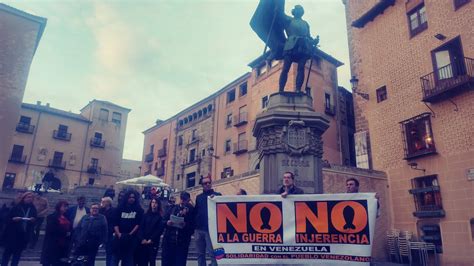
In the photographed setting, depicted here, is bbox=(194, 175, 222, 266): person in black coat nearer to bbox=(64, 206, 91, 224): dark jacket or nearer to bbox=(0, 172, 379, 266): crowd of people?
bbox=(0, 172, 379, 266): crowd of people

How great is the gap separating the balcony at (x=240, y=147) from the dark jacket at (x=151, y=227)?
22483 mm

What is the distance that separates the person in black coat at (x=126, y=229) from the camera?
19.7ft

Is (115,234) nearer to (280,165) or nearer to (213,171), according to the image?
(280,165)

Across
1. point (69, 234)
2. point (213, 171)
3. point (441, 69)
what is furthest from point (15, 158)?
point (441, 69)

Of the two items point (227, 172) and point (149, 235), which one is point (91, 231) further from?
point (227, 172)

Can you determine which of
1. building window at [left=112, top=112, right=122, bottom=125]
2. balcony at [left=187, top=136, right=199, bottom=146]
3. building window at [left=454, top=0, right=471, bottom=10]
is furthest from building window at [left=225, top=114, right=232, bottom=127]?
building window at [left=454, top=0, right=471, bottom=10]

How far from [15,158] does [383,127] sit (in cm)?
3783

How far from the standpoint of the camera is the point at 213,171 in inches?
1289

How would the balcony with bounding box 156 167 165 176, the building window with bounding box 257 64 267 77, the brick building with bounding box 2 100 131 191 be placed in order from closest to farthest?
the building window with bounding box 257 64 267 77
the brick building with bounding box 2 100 131 191
the balcony with bounding box 156 167 165 176

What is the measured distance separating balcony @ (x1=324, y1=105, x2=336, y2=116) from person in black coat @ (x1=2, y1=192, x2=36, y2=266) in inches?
916

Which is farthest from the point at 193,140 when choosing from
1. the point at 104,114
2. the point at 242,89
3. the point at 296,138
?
the point at 296,138

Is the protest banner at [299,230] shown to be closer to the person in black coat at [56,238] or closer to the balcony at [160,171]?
the person in black coat at [56,238]

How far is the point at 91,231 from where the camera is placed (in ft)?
20.1

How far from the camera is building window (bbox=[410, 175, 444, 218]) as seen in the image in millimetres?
15345
